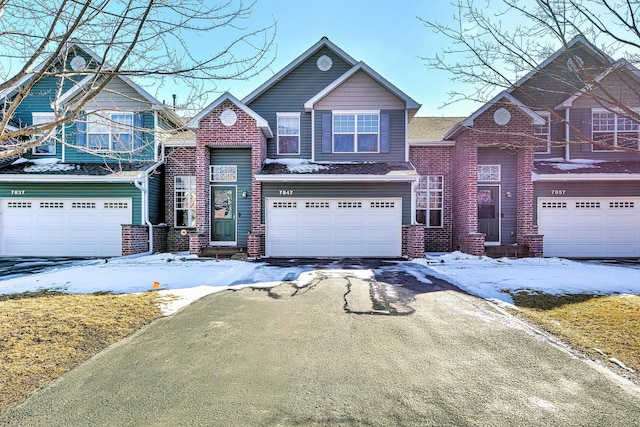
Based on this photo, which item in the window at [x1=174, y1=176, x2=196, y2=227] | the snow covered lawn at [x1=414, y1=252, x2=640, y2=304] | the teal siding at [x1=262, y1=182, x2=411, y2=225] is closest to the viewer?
the snow covered lawn at [x1=414, y1=252, x2=640, y2=304]

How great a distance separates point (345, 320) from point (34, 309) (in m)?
5.09

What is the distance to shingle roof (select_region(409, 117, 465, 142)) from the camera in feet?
50.5

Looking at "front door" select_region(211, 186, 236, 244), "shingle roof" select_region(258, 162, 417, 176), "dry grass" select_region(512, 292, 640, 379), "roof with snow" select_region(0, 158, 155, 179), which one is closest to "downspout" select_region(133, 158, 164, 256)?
"roof with snow" select_region(0, 158, 155, 179)

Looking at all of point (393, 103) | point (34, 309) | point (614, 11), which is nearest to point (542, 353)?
point (614, 11)

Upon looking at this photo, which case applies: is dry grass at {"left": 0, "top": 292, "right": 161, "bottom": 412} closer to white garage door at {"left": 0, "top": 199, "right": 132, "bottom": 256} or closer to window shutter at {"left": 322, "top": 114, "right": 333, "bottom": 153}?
white garage door at {"left": 0, "top": 199, "right": 132, "bottom": 256}

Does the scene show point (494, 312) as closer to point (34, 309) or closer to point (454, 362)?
point (454, 362)

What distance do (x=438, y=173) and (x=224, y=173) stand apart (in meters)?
9.20

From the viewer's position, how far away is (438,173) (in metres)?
14.7

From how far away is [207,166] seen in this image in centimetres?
1332

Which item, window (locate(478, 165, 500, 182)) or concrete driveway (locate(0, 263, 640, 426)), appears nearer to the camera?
concrete driveway (locate(0, 263, 640, 426))

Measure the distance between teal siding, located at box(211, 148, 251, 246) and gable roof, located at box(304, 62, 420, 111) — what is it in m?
3.39

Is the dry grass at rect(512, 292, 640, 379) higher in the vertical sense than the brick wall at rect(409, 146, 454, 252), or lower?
lower

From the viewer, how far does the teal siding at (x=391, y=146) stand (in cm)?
1366

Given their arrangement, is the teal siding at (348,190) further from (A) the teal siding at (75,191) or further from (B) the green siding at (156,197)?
(A) the teal siding at (75,191)
